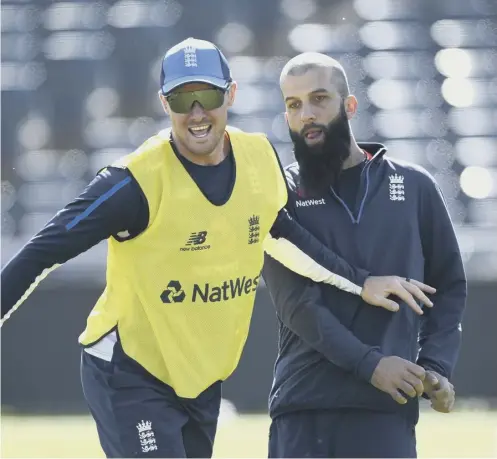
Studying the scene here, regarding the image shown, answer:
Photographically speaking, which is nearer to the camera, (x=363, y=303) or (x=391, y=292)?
(x=391, y=292)

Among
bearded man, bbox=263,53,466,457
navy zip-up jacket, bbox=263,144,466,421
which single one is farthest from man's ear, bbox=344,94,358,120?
navy zip-up jacket, bbox=263,144,466,421

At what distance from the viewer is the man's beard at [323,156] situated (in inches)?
174

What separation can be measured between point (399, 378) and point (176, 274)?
888 millimetres

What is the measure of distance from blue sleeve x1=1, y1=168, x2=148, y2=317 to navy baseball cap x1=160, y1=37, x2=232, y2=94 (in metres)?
0.40

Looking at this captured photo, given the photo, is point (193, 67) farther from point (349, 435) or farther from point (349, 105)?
point (349, 435)

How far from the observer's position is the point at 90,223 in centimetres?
373

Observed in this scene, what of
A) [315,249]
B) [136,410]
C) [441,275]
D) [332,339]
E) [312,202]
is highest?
[312,202]

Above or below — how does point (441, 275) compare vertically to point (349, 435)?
above

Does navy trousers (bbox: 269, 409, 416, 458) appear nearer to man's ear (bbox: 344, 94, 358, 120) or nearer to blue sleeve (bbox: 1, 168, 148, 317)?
blue sleeve (bbox: 1, 168, 148, 317)

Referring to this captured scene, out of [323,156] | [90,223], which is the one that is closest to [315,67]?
[323,156]

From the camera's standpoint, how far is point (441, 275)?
452 cm

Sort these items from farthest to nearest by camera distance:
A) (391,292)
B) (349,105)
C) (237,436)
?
1. (237,436)
2. (349,105)
3. (391,292)

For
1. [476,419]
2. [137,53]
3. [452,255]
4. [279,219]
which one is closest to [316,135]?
[279,219]

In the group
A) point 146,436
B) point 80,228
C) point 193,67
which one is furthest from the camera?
point 193,67
